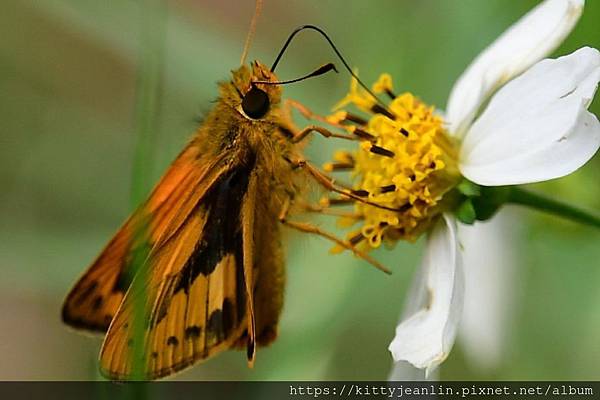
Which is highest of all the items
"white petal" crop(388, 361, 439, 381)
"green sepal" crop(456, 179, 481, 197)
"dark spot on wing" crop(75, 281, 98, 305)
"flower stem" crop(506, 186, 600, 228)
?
"green sepal" crop(456, 179, 481, 197)

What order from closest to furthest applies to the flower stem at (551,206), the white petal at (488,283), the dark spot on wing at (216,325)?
the flower stem at (551,206) → the dark spot on wing at (216,325) → the white petal at (488,283)

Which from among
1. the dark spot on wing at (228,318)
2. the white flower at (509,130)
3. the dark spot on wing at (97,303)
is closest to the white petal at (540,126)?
the white flower at (509,130)

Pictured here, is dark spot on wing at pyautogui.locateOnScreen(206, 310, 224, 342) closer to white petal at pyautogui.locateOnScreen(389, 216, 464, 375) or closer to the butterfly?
the butterfly

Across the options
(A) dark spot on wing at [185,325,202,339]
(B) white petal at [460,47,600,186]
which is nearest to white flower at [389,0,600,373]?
(B) white petal at [460,47,600,186]

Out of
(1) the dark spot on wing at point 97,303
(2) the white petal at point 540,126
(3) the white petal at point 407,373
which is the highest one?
(2) the white petal at point 540,126

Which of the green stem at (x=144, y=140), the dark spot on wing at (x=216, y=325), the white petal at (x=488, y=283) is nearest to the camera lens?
the green stem at (x=144, y=140)

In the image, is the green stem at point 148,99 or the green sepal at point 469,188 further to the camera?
the green sepal at point 469,188

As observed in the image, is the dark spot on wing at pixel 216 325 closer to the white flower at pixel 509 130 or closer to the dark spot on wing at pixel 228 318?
the dark spot on wing at pixel 228 318
